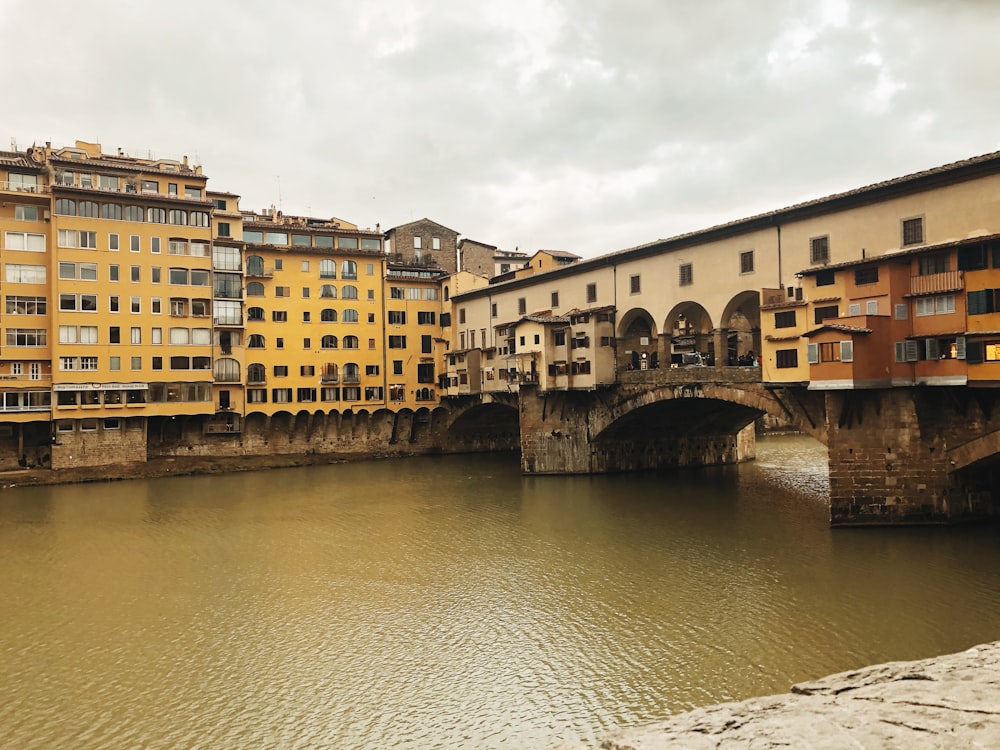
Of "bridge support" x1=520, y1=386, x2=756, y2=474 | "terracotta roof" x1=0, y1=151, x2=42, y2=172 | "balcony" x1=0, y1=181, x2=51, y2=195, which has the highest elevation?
"terracotta roof" x1=0, y1=151, x2=42, y2=172

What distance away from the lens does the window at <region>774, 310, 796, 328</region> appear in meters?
29.0

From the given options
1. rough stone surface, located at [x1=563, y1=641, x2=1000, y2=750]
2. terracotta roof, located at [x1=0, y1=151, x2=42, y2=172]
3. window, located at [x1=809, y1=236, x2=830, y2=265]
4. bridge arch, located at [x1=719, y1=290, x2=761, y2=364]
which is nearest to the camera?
rough stone surface, located at [x1=563, y1=641, x2=1000, y2=750]

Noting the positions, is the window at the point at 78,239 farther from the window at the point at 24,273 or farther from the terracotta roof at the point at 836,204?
the terracotta roof at the point at 836,204

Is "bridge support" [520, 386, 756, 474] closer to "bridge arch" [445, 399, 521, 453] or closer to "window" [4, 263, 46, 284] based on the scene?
"bridge arch" [445, 399, 521, 453]

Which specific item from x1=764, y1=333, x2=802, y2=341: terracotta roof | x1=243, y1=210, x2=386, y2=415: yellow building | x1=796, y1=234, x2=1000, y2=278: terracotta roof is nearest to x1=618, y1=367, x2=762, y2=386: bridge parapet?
x1=764, y1=333, x2=802, y2=341: terracotta roof

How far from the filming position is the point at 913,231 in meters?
26.4

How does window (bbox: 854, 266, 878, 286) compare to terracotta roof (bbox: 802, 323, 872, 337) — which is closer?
terracotta roof (bbox: 802, 323, 872, 337)

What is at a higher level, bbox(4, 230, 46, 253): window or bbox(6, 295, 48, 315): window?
bbox(4, 230, 46, 253): window

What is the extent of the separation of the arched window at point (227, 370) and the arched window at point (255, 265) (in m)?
7.16

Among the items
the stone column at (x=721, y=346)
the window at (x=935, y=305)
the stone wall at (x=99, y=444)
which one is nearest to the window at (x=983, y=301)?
the window at (x=935, y=305)

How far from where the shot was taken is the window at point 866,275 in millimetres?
25639

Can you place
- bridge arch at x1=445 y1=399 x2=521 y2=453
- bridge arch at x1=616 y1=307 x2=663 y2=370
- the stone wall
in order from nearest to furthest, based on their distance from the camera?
bridge arch at x1=616 y1=307 x2=663 y2=370 → the stone wall → bridge arch at x1=445 y1=399 x2=521 y2=453

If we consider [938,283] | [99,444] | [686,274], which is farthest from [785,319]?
[99,444]

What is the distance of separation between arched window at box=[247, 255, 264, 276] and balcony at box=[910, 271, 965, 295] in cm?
4492
